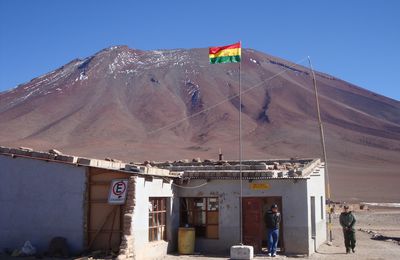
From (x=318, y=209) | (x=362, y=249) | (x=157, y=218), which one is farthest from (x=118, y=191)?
(x=362, y=249)

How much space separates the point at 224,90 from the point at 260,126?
79.1 ft

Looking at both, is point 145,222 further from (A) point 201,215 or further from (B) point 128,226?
(A) point 201,215

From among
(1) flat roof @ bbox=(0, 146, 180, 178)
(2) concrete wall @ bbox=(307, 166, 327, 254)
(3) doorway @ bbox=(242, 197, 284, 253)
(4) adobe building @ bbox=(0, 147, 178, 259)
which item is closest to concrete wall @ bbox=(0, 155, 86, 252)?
(4) adobe building @ bbox=(0, 147, 178, 259)

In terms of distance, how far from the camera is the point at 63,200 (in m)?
16.5

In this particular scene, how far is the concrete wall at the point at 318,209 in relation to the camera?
779 inches

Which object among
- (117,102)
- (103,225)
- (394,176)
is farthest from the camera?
(117,102)

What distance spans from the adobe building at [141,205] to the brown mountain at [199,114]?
41.9 metres

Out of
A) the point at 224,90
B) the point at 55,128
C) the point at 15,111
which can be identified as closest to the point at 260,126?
the point at 224,90

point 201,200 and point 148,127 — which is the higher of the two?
point 148,127

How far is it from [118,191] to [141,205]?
776 millimetres

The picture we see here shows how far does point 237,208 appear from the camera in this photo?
19.6m

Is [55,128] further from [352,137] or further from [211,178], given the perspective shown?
[211,178]

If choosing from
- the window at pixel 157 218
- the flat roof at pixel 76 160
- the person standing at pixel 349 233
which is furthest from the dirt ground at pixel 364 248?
the flat roof at pixel 76 160

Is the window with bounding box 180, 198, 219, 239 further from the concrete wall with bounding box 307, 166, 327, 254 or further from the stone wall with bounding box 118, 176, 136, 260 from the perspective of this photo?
the stone wall with bounding box 118, 176, 136, 260
